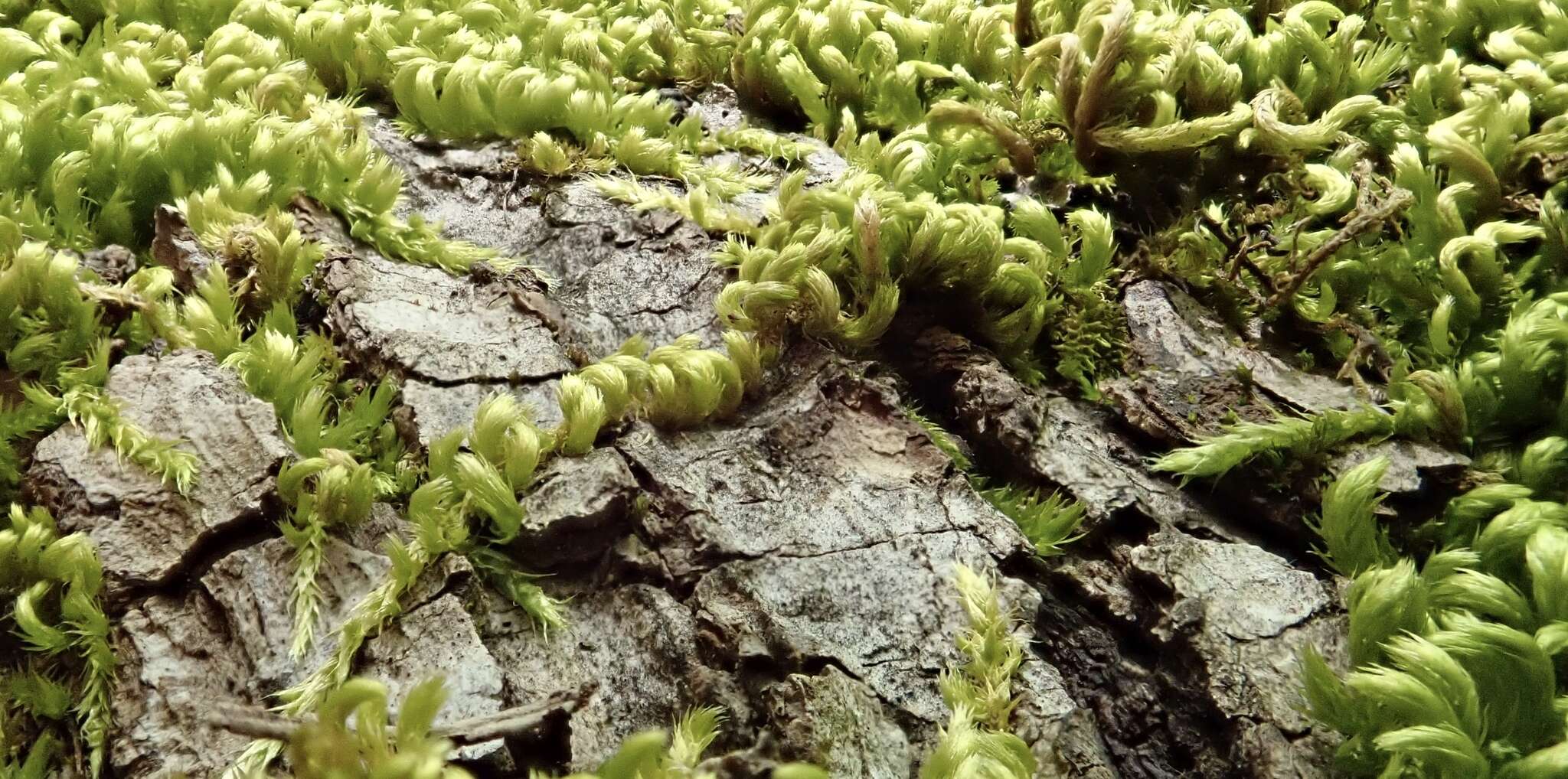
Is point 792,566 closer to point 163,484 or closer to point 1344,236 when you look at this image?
point 163,484

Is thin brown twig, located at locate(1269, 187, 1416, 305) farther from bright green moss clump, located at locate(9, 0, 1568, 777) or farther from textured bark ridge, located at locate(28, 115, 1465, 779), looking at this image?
textured bark ridge, located at locate(28, 115, 1465, 779)

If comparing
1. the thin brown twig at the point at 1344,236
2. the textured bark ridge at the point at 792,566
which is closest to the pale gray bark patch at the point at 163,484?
the textured bark ridge at the point at 792,566

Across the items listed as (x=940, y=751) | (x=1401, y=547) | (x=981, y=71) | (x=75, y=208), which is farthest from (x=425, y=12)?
(x=1401, y=547)

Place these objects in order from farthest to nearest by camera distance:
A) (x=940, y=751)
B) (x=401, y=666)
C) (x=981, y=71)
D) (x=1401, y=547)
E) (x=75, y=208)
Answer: (x=981, y=71)
(x=75, y=208)
(x=1401, y=547)
(x=401, y=666)
(x=940, y=751)

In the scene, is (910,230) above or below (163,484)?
above

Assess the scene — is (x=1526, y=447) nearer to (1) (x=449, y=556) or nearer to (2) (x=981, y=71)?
(2) (x=981, y=71)

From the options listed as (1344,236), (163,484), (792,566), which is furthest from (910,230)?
(163,484)

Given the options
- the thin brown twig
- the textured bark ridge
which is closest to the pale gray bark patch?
the textured bark ridge

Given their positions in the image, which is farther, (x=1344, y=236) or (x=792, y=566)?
(x=1344, y=236)
